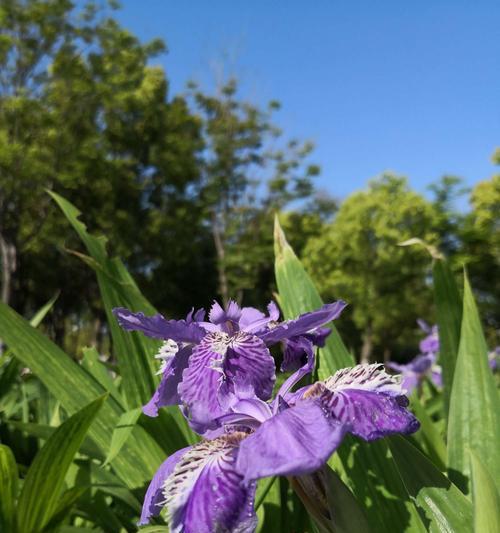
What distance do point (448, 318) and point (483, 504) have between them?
2.46ft

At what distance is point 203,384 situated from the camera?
0.77 meters

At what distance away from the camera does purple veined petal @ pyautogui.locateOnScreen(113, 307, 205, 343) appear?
78 centimetres

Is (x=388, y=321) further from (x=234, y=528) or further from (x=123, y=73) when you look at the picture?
(x=234, y=528)

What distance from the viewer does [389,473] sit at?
0.95m

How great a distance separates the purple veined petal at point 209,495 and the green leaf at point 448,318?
2.53 ft

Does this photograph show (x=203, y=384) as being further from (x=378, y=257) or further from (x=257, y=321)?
(x=378, y=257)

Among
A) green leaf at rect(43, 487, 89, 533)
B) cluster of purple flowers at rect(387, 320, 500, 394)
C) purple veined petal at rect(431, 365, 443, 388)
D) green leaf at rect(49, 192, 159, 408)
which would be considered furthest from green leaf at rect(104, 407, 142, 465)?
purple veined petal at rect(431, 365, 443, 388)

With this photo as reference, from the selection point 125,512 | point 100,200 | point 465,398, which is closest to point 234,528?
point 465,398

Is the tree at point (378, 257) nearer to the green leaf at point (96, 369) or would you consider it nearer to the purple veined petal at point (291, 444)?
the green leaf at point (96, 369)

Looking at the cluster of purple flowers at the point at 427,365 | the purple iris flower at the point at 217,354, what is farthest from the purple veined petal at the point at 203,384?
the cluster of purple flowers at the point at 427,365

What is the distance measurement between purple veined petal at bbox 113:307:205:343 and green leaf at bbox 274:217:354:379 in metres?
0.43

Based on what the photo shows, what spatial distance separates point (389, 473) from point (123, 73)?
1560 centimetres

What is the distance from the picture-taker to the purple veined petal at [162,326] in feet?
2.57

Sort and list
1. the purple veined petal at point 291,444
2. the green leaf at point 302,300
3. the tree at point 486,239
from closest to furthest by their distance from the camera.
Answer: the purple veined petal at point 291,444 < the green leaf at point 302,300 < the tree at point 486,239
